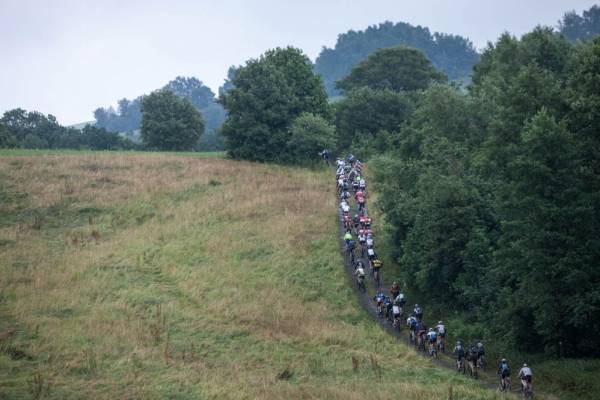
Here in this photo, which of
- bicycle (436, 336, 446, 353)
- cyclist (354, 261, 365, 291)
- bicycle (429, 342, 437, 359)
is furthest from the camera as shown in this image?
cyclist (354, 261, 365, 291)

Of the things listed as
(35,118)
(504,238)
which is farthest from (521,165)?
(35,118)

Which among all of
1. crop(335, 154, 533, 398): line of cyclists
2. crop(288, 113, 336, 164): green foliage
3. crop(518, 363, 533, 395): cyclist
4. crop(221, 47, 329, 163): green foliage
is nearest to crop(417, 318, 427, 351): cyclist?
crop(335, 154, 533, 398): line of cyclists

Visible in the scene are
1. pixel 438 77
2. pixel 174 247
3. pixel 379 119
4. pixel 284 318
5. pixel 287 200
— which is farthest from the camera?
pixel 438 77

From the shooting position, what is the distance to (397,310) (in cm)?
3372

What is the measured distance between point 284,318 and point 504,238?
1155 cm

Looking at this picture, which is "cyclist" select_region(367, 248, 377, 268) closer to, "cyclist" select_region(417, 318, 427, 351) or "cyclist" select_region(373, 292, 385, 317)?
"cyclist" select_region(373, 292, 385, 317)

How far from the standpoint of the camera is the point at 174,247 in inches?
1793

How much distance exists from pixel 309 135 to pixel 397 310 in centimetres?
3515

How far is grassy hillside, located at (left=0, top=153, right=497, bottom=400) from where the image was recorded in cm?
2722

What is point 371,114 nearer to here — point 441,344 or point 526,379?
point 441,344

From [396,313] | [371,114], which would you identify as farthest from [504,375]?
[371,114]

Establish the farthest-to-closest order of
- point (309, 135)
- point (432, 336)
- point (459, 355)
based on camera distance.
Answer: point (309, 135) < point (432, 336) < point (459, 355)

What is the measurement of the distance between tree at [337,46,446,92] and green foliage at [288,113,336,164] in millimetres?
29021

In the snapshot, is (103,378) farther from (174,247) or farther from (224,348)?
(174,247)
